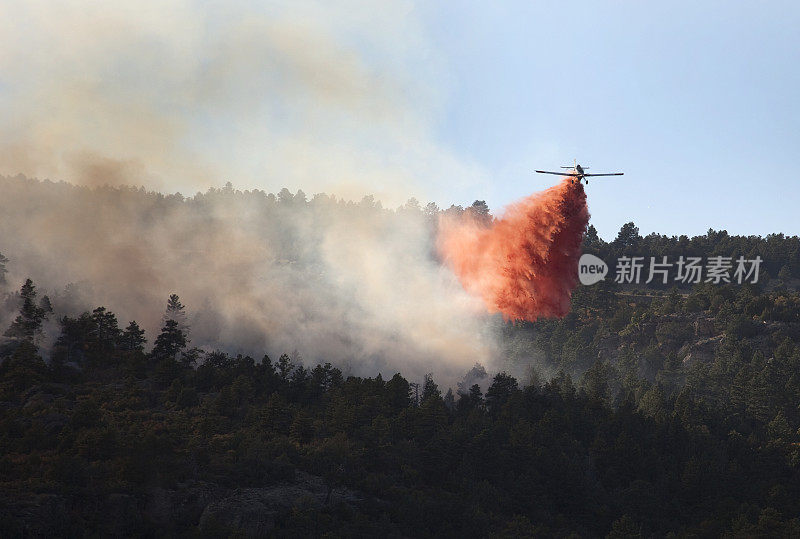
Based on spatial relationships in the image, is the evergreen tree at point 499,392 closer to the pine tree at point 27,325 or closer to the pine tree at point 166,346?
the pine tree at point 166,346

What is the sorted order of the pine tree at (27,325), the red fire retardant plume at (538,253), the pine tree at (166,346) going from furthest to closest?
the pine tree at (166,346), the pine tree at (27,325), the red fire retardant plume at (538,253)

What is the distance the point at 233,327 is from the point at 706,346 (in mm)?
99785

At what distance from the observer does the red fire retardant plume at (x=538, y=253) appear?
314ft

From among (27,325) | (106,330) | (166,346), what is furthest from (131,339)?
(27,325)

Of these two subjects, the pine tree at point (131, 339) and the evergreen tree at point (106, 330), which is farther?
the pine tree at point (131, 339)

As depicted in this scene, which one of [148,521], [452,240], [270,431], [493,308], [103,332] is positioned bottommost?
[148,521]

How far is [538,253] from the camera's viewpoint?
9644cm

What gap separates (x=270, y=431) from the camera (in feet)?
315

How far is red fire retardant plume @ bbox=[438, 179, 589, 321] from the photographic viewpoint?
95.8 metres

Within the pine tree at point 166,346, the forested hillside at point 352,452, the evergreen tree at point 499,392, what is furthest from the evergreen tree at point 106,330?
the evergreen tree at point 499,392

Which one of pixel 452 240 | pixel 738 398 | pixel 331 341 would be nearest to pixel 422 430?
pixel 452 240

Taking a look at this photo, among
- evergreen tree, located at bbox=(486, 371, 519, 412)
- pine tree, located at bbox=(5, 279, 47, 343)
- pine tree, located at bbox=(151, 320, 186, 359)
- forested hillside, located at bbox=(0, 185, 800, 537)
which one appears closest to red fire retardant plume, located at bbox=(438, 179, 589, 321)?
forested hillside, located at bbox=(0, 185, 800, 537)

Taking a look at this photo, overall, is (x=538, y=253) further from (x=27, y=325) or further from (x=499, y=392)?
(x=27, y=325)

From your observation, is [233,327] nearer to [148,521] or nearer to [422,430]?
[422,430]
